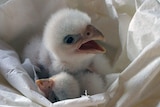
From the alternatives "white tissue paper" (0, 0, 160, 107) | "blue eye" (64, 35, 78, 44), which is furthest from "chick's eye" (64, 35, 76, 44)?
"white tissue paper" (0, 0, 160, 107)

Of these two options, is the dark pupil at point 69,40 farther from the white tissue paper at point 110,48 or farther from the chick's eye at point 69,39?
the white tissue paper at point 110,48

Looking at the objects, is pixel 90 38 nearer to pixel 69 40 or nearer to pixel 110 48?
pixel 69 40

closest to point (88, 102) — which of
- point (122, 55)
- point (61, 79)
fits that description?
point (61, 79)

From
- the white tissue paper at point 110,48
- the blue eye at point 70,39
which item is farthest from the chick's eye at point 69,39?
the white tissue paper at point 110,48

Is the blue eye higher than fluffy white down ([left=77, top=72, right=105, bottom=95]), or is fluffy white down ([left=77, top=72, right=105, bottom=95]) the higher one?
the blue eye

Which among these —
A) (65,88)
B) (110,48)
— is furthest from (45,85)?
(110,48)

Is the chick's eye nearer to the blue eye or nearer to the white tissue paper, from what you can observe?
the blue eye

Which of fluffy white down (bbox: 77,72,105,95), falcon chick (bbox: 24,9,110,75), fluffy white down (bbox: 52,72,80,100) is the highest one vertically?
falcon chick (bbox: 24,9,110,75)

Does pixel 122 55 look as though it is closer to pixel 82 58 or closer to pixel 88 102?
pixel 82 58
